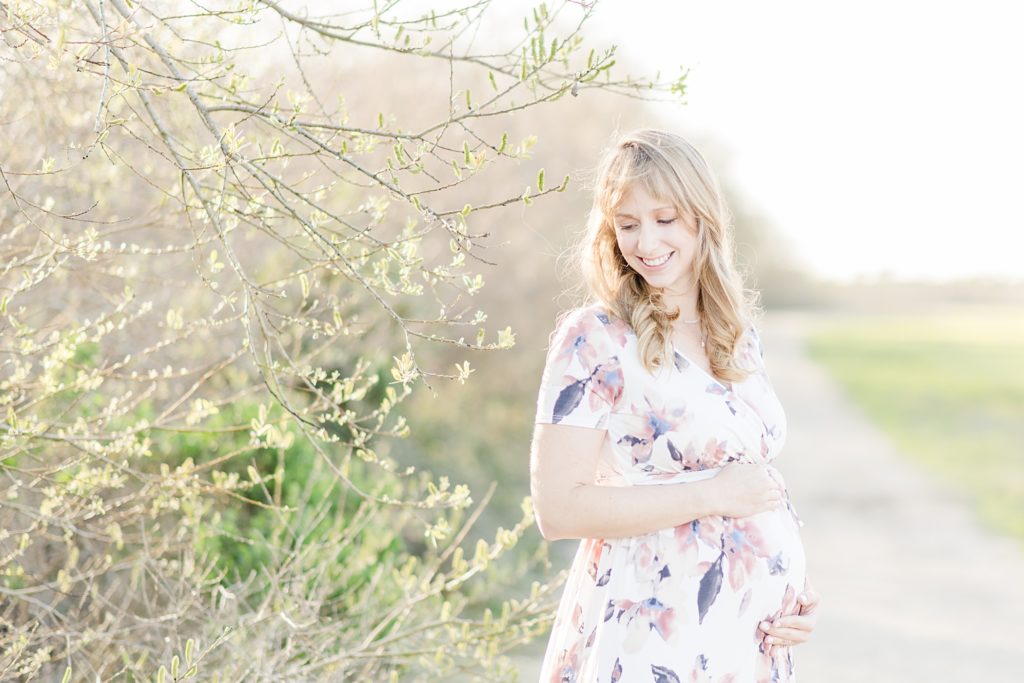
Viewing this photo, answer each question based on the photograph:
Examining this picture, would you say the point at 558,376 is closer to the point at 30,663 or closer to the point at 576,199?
the point at 30,663

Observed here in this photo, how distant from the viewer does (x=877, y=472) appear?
12469 mm

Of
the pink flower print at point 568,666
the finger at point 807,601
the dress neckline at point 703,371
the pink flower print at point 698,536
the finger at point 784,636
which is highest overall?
the dress neckline at point 703,371

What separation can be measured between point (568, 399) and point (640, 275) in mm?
443

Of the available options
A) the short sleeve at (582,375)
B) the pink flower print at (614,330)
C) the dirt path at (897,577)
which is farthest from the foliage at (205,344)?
the dirt path at (897,577)

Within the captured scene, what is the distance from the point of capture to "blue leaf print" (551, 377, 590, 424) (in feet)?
8.16

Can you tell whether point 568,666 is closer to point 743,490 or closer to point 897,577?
point 743,490

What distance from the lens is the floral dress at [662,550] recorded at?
250cm

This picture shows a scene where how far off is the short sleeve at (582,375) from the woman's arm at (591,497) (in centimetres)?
3

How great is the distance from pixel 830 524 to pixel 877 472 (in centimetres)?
319

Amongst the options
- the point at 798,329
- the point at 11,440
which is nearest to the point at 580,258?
the point at 11,440

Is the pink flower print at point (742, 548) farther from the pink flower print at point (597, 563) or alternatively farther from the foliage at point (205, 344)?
the foliage at point (205, 344)

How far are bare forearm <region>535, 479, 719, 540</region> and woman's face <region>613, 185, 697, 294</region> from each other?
0.52 meters

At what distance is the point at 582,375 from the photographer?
2521 millimetres

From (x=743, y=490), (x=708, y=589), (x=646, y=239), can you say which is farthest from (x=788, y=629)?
(x=646, y=239)
